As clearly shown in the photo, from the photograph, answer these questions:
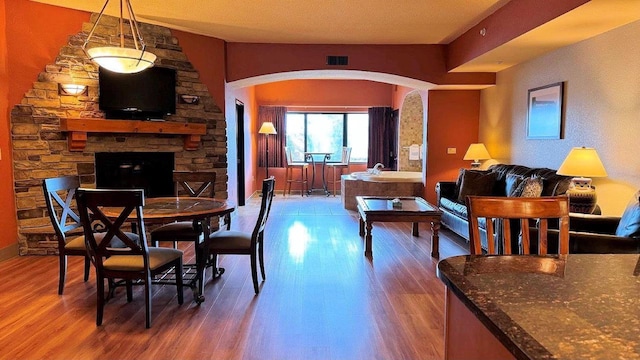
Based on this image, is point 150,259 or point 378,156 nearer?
point 150,259

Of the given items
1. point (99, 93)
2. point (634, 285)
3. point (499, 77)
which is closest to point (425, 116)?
point (499, 77)

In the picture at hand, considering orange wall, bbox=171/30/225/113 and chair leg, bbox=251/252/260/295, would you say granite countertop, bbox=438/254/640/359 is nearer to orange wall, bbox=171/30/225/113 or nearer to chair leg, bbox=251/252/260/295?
chair leg, bbox=251/252/260/295

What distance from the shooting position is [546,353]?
792 mm

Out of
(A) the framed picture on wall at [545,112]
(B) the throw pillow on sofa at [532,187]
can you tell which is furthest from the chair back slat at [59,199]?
(A) the framed picture on wall at [545,112]

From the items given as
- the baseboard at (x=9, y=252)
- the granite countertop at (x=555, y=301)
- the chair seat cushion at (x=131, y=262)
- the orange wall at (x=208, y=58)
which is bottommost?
the baseboard at (x=9, y=252)

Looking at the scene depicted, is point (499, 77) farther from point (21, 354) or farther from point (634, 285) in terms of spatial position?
point (21, 354)

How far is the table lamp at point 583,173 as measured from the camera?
3.77m

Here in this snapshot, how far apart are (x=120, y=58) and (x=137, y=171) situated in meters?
2.53

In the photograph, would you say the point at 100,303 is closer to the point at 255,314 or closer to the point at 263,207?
the point at 255,314

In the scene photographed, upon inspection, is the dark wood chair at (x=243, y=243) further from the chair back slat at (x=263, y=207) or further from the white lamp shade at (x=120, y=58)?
the white lamp shade at (x=120, y=58)

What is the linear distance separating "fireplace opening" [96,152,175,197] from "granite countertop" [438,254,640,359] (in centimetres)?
500

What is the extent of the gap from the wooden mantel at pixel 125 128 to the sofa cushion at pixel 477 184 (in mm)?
3590

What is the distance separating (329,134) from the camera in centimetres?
1076

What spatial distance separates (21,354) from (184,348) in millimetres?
955
